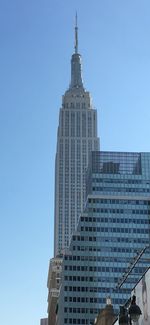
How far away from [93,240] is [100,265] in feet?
21.4

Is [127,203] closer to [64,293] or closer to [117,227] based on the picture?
[117,227]

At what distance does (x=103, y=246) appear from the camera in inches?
6393

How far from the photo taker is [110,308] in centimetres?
7344

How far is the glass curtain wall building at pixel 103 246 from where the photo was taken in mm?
155500

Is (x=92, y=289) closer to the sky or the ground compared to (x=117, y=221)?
closer to the ground

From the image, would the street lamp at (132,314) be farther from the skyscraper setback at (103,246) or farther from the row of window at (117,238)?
the row of window at (117,238)

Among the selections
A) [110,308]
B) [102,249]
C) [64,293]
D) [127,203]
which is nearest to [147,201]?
[127,203]

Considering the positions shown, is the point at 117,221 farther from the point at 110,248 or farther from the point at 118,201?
the point at 110,248

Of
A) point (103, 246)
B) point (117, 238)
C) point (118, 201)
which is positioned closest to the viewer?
point (103, 246)

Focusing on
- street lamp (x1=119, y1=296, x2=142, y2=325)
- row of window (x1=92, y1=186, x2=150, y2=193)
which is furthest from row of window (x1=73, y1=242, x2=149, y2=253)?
street lamp (x1=119, y1=296, x2=142, y2=325)

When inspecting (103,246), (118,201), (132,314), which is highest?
(118,201)

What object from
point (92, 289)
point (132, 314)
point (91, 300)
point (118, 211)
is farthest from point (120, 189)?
point (132, 314)

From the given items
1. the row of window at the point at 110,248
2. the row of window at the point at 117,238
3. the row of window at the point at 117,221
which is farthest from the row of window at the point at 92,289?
the row of window at the point at 117,221

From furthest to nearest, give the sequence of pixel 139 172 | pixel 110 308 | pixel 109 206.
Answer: pixel 139 172, pixel 109 206, pixel 110 308
